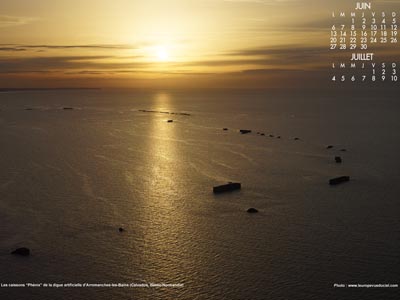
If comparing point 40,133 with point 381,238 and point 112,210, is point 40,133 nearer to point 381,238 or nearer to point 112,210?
point 112,210

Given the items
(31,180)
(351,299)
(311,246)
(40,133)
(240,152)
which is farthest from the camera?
(40,133)

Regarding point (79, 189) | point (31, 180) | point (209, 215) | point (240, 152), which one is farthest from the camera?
point (240, 152)

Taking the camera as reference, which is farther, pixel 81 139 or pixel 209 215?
pixel 81 139

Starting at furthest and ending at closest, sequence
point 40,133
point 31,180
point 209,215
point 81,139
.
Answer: point 40,133, point 81,139, point 31,180, point 209,215

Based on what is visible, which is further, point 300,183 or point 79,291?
point 300,183

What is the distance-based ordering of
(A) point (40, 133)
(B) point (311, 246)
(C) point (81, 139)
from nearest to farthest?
(B) point (311, 246) → (C) point (81, 139) → (A) point (40, 133)

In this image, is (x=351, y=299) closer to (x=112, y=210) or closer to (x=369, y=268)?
(x=369, y=268)

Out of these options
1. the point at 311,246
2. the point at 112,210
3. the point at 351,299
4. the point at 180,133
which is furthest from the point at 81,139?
the point at 351,299

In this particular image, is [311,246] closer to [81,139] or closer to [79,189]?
[79,189]

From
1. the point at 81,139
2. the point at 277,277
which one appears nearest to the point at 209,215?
the point at 277,277
